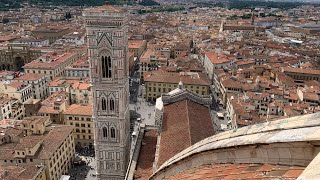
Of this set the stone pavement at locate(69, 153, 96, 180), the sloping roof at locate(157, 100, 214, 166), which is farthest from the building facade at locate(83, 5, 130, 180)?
the stone pavement at locate(69, 153, 96, 180)

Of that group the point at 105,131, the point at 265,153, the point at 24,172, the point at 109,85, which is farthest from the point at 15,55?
the point at 265,153

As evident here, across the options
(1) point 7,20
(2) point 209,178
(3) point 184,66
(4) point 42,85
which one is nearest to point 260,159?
(2) point 209,178

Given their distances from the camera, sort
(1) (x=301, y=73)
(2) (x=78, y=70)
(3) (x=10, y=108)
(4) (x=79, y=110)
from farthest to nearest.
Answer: (1) (x=301, y=73) → (2) (x=78, y=70) → (3) (x=10, y=108) → (4) (x=79, y=110)

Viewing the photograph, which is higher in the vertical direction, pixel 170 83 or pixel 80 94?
pixel 170 83

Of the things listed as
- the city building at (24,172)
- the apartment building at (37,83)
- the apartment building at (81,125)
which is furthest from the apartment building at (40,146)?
the apartment building at (37,83)

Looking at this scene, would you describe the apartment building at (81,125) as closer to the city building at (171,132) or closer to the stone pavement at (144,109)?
the stone pavement at (144,109)

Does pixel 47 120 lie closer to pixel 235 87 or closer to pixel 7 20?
pixel 235 87

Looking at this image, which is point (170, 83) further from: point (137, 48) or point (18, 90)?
point (137, 48)
